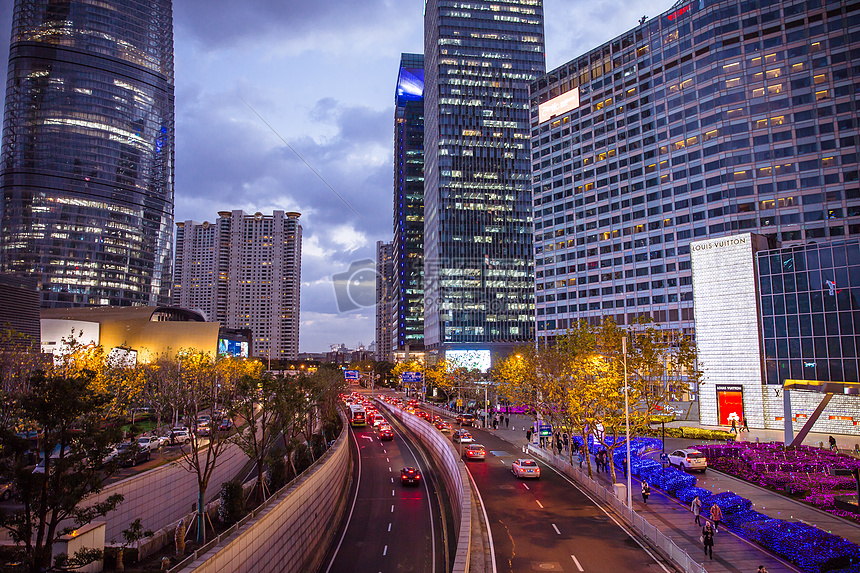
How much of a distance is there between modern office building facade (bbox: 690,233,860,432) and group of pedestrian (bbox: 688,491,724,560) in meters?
30.3

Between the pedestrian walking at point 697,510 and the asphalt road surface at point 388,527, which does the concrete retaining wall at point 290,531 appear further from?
the pedestrian walking at point 697,510

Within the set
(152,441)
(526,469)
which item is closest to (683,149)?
(526,469)

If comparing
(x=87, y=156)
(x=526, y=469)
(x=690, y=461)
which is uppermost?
(x=87, y=156)

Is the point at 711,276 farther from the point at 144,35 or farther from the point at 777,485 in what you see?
the point at 144,35

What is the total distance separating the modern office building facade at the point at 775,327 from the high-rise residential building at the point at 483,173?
84506 millimetres

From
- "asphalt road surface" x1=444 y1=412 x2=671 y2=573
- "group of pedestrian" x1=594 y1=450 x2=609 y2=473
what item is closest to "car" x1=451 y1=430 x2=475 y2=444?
"asphalt road surface" x1=444 y1=412 x2=671 y2=573

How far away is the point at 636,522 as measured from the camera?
25406 mm

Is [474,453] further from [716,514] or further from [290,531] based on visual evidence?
[716,514]

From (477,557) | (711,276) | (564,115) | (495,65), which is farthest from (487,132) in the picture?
(477,557)

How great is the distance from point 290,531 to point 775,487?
30.4 m

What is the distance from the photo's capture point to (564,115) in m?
121

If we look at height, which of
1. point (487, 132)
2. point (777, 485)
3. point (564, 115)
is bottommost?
point (777, 485)

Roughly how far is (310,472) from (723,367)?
54258 mm

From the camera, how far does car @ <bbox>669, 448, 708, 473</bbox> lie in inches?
1517
